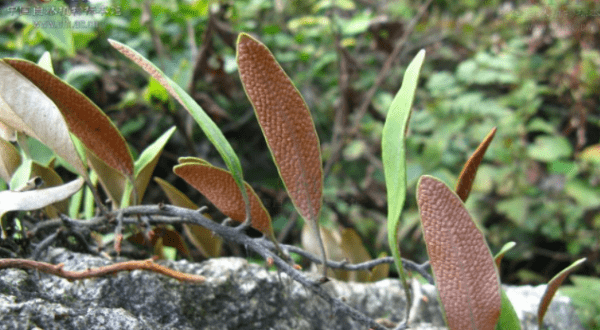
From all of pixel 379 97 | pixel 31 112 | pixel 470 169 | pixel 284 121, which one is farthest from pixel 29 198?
pixel 379 97

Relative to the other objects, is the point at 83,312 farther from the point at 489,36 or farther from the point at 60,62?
the point at 489,36

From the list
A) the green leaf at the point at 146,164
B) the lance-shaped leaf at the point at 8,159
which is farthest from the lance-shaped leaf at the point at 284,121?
the lance-shaped leaf at the point at 8,159

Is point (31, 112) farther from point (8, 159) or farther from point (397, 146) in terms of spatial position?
point (397, 146)

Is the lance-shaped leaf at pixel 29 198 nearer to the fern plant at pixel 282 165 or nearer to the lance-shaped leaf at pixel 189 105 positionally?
the fern plant at pixel 282 165

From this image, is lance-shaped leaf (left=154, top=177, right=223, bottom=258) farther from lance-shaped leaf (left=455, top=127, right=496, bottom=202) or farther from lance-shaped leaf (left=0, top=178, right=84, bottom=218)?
lance-shaped leaf (left=455, top=127, right=496, bottom=202)

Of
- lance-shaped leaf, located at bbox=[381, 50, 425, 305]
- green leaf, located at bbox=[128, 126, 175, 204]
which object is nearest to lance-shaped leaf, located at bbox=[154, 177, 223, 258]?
green leaf, located at bbox=[128, 126, 175, 204]

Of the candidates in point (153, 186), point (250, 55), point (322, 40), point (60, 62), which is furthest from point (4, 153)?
point (322, 40)
